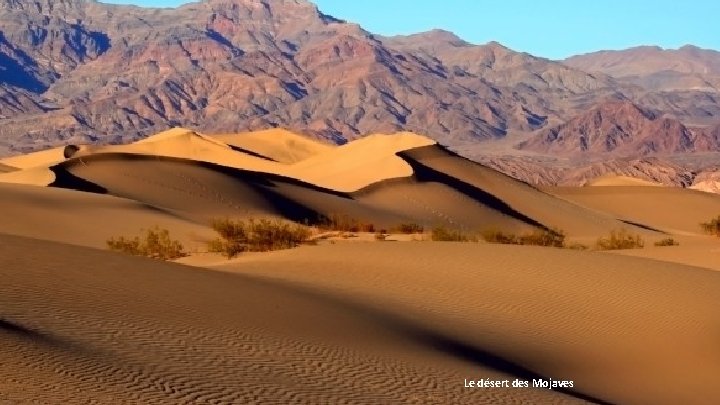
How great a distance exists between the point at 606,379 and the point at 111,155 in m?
40.1

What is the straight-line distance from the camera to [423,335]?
14.3 meters

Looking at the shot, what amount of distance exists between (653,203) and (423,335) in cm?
6061

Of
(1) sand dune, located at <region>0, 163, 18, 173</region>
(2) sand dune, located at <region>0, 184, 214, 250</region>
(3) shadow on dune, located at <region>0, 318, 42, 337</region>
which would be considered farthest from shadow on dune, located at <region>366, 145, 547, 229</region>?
(3) shadow on dune, located at <region>0, 318, 42, 337</region>

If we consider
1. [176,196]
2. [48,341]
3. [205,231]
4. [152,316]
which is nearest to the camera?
[48,341]

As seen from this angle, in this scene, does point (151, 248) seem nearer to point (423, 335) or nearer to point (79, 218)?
point (79, 218)

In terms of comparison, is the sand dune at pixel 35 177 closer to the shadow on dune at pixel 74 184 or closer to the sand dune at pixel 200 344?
the shadow on dune at pixel 74 184

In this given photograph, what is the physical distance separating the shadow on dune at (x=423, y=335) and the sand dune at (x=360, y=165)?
1433 inches

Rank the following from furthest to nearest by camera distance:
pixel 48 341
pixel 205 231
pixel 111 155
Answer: pixel 111 155, pixel 205 231, pixel 48 341

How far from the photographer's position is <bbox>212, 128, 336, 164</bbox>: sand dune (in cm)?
9112

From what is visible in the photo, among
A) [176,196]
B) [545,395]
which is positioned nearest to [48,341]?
[545,395]

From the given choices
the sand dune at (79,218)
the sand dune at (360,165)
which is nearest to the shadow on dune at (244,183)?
the sand dune at (360,165)

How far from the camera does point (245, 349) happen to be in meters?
11.3

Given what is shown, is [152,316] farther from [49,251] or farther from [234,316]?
[49,251]

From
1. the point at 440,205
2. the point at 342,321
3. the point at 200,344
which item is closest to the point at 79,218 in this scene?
the point at 342,321
